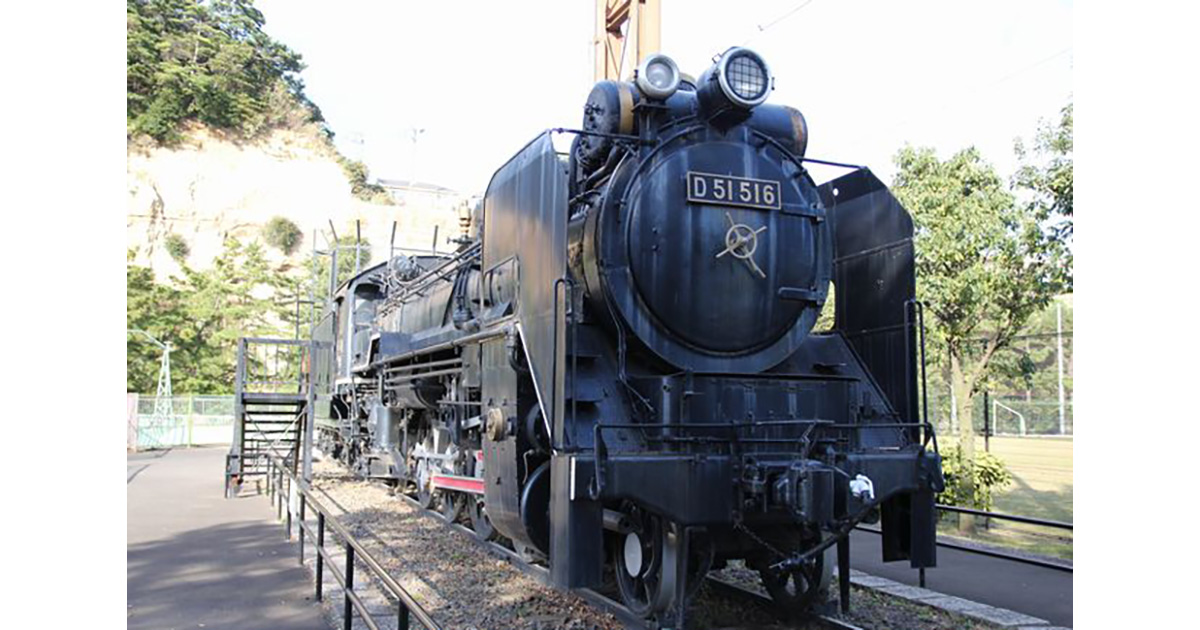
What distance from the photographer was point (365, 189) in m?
60.6

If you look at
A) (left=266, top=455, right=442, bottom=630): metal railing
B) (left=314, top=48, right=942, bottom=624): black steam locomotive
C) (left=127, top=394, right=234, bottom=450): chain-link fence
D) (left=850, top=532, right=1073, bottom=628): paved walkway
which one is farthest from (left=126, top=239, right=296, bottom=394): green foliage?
(left=314, top=48, right=942, bottom=624): black steam locomotive

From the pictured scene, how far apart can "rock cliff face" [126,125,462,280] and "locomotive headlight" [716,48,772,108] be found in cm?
4034

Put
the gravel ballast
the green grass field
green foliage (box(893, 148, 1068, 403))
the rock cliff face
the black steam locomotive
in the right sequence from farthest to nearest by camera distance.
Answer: the rock cliff face < green foliage (box(893, 148, 1068, 403)) < the green grass field < the gravel ballast < the black steam locomotive

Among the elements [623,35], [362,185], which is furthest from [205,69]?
[623,35]

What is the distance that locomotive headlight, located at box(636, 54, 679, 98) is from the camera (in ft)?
16.4

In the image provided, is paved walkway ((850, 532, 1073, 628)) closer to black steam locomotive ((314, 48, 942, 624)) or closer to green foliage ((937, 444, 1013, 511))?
black steam locomotive ((314, 48, 942, 624))

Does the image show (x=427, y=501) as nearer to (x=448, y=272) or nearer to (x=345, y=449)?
(x=448, y=272)

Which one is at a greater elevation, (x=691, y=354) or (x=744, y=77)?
(x=744, y=77)

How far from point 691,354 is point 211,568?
513 centimetres

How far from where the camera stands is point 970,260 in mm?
11023

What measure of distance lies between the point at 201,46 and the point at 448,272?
A: 57316mm

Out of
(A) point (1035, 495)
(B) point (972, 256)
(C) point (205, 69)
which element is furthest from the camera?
(C) point (205, 69)

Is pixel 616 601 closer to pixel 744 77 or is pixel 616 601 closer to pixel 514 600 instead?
pixel 514 600

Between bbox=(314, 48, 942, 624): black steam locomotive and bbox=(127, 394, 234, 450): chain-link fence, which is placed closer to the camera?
bbox=(314, 48, 942, 624): black steam locomotive
